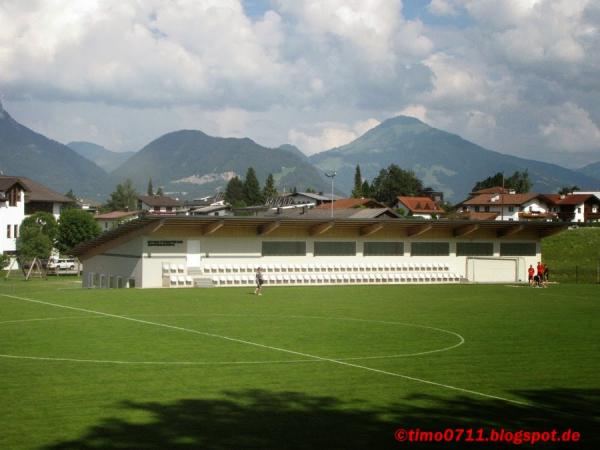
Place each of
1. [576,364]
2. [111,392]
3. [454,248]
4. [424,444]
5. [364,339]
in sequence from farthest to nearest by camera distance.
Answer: [454,248] → [364,339] → [576,364] → [111,392] → [424,444]

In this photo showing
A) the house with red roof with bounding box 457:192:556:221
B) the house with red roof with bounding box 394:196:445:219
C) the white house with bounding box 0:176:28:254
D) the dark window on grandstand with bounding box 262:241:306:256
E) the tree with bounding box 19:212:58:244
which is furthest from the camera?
the house with red roof with bounding box 394:196:445:219

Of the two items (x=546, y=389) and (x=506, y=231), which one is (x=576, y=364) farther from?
(x=506, y=231)

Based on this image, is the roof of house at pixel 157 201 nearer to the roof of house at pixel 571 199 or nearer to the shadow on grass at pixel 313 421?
the roof of house at pixel 571 199

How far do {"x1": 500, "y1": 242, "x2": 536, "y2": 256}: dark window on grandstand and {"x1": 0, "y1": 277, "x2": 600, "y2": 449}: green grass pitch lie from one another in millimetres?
26452

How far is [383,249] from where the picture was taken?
5597 cm

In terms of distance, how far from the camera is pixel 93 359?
19.9 meters

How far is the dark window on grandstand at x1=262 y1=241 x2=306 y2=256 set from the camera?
5209 cm

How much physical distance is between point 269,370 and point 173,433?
19.5 ft

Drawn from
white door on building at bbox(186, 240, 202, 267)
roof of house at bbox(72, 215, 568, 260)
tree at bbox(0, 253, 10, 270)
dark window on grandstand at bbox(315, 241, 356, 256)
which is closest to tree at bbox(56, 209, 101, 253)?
tree at bbox(0, 253, 10, 270)

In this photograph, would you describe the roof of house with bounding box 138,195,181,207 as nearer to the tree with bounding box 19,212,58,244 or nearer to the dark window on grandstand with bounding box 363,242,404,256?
the tree with bounding box 19,212,58,244

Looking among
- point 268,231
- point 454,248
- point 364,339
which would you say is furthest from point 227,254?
point 364,339

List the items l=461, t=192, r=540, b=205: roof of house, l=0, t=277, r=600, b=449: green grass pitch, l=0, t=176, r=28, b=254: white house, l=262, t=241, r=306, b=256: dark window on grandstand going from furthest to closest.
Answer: l=461, t=192, r=540, b=205: roof of house
l=0, t=176, r=28, b=254: white house
l=262, t=241, r=306, b=256: dark window on grandstand
l=0, t=277, r=600, b=449: green grass pitch

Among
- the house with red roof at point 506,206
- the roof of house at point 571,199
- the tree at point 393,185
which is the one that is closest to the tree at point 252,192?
the tree at point 393,185

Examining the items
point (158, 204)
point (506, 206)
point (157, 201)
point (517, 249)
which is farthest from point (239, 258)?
point (157, 201)
